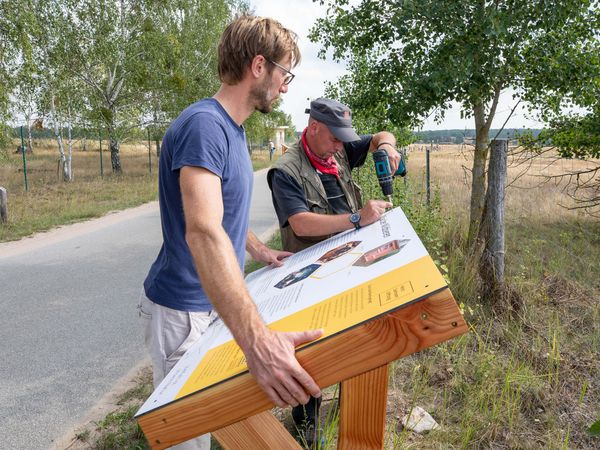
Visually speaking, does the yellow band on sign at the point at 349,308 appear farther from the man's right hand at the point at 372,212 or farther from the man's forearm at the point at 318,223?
the man's forearm at the point at 318,223

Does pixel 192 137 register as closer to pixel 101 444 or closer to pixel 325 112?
pixel 325 112

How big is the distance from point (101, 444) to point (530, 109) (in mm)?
6060

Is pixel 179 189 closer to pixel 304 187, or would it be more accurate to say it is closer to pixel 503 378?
pixel 304 187

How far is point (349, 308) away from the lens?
4.31 ft

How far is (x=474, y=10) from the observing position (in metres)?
5.36

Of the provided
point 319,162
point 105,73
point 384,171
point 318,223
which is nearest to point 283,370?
point 318,223

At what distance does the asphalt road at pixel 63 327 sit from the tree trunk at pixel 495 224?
3201 millimetres

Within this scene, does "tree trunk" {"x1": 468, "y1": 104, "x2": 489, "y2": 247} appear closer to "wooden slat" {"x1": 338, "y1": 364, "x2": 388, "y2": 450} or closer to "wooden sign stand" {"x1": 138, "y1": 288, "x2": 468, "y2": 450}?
"wooden slat" {"x1": 338, "y1": 364, "x2": 388, "y2": 450}

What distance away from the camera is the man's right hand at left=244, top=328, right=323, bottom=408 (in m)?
1.25

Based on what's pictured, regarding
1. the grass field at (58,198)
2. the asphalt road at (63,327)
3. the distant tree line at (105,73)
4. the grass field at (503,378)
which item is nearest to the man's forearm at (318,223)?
the grass field at (503,378)

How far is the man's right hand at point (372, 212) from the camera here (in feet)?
7.97

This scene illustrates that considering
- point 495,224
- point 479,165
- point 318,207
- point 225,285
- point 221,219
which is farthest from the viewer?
point 479,165

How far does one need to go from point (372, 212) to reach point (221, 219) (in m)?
1.01

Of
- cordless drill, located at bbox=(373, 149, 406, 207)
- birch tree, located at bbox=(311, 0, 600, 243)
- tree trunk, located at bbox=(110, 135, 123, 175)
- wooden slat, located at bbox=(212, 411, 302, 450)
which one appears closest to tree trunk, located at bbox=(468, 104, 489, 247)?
birch tree, located at bbox=(311, 0, 600, 243)
